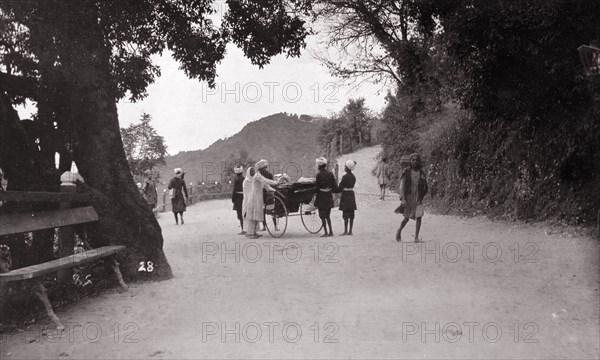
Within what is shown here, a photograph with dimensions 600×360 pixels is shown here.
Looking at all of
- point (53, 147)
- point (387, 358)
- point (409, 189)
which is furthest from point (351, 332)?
point (409, 189)

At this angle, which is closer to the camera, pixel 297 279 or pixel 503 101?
pixel 297 279

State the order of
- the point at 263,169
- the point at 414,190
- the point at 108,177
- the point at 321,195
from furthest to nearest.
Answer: the point at 263,169
the point at 321,195
the point at 414,190
the point at 108,177

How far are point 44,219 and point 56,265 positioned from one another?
2.01ft

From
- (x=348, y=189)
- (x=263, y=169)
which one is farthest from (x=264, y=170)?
(x=348, y=189)

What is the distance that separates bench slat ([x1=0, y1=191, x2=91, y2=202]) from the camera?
505 cm

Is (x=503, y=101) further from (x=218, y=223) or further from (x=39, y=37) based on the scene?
(x=218, y=223)

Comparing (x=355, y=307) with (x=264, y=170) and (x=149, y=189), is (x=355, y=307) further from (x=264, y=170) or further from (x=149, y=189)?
(x=149, y=189)

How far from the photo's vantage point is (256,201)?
39.9ft

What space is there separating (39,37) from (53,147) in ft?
5.23

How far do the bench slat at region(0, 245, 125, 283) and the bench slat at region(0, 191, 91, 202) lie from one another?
0.71m

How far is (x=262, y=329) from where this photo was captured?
5164mm

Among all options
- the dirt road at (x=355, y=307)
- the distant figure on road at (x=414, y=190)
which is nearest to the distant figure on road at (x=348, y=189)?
the distant figure on road at (x=414, y=190)

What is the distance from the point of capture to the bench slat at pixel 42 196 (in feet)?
16.6

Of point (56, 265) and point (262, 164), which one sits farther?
point (262, 164)
